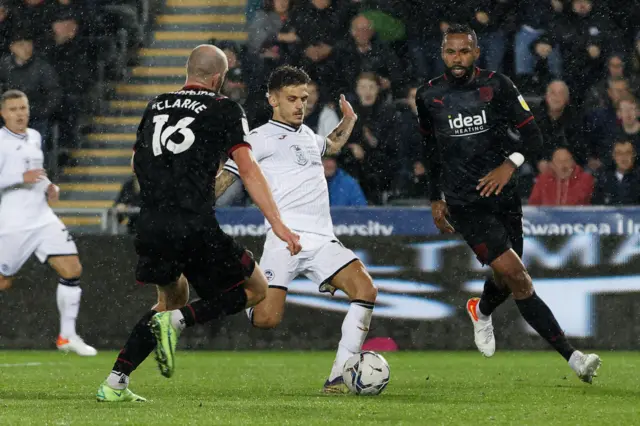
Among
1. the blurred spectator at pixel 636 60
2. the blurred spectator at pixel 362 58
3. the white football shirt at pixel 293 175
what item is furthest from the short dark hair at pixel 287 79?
the blurred spectator at pixel 636 60

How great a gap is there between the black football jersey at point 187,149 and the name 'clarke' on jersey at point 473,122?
7.77 ft

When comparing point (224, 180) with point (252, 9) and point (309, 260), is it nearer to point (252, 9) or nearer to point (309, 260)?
point (309, 260)

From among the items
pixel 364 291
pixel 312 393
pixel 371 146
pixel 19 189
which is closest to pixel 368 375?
pixel 312 393

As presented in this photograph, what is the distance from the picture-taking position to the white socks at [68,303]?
1204 cm

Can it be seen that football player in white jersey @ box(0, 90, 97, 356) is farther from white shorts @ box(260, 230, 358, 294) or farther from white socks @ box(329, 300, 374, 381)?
Result: white socks @ box(329, 300, 374, 381)

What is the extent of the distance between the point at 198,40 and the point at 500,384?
370 inches

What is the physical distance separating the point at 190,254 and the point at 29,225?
551cm

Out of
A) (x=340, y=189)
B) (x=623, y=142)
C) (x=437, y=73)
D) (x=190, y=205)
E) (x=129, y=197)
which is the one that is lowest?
(x=129, y=197)

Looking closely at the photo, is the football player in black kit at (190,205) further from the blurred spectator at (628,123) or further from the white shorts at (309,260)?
the blurred spectator at (628,123)

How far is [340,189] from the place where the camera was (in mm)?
13078

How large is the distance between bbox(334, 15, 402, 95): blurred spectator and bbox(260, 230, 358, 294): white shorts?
6051 mm

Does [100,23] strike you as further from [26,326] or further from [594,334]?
[594,334]

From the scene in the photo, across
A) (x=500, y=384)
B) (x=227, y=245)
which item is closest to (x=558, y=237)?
(x=500, y=384)

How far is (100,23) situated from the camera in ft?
56.2
